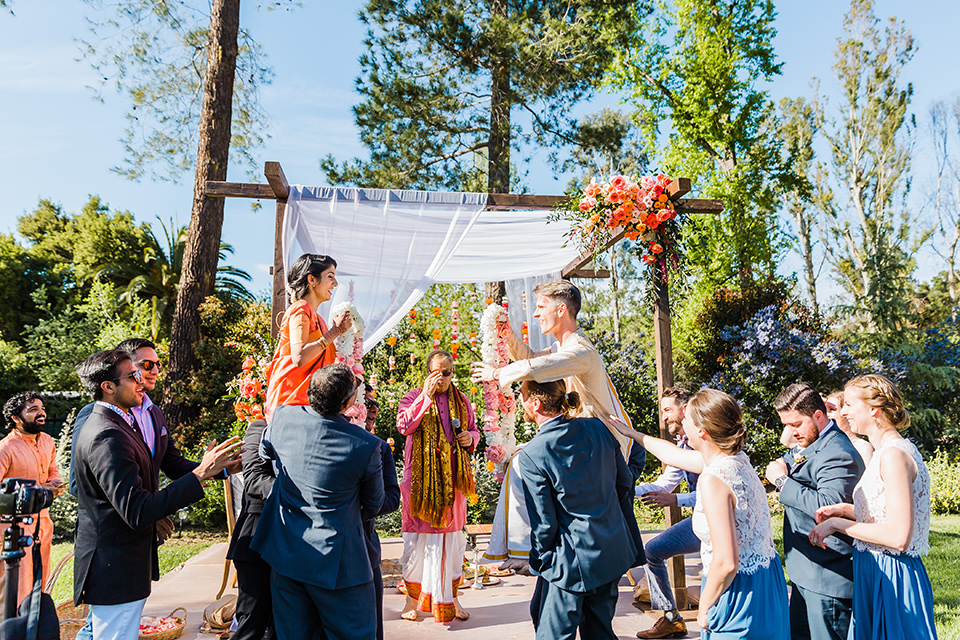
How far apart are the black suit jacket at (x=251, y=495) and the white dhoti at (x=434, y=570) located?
1.87m

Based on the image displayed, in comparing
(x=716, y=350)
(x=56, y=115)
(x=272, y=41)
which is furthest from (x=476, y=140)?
(x=56, y=115)

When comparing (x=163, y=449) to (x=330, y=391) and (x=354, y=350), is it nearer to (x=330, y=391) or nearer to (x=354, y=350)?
(x=330, y=391)

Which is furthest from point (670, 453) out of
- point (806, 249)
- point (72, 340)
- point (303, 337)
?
point (806, 249)

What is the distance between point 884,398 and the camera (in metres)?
2.59

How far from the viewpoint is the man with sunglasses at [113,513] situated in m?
2.44

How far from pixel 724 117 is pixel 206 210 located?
1084cm

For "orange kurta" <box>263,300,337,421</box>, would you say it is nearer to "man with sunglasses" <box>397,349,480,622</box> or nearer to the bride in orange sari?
the bride in orange sari

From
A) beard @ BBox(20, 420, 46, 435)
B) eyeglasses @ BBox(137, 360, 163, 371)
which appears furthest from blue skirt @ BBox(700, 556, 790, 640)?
beard @ BBox(20, 420, 46, 435)

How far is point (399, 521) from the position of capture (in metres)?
8.02

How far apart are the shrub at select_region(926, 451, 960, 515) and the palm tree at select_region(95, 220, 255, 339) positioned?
1655 centimetres

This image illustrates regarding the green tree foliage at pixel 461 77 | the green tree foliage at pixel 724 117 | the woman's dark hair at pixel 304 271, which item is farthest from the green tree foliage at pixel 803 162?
the woman's dark hair at pixel 304 271

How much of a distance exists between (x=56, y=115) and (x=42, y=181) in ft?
39.2

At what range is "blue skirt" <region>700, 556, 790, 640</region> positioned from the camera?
2309mm

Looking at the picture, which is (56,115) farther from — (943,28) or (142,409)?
(943,28)
